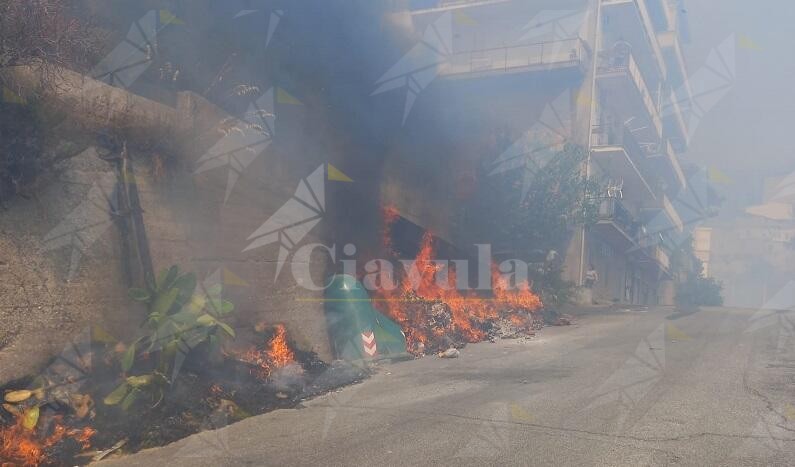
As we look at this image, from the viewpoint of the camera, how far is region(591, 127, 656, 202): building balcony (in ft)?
86.4

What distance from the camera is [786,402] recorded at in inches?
294

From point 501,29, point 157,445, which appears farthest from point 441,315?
point 501,29

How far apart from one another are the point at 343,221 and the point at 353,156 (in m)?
→ 1.76

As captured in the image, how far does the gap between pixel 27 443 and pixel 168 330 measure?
1.99 metres

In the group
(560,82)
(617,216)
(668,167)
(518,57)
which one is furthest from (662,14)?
(518,57)

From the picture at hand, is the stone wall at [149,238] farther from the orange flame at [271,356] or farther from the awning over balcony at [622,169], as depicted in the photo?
the awning over balcony at [622,169]

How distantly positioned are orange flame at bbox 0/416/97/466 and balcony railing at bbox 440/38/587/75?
19.9 m

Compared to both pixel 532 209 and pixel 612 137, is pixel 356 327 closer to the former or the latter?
pixel 532 209

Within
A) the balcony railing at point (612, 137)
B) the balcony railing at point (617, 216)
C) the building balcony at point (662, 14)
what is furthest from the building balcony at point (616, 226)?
the building balcony at point (662, 14)

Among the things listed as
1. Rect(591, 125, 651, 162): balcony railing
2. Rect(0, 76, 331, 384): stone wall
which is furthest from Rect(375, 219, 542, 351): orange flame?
Rect(591, 125, 651, 162): balcony railing

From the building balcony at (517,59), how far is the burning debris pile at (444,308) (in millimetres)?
9367

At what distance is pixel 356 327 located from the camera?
11.1m

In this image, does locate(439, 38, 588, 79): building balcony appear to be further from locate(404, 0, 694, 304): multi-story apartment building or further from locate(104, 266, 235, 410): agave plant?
locate(104, 266, 235, 410): agave plant

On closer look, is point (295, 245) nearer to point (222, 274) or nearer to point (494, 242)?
point (222, 274)
